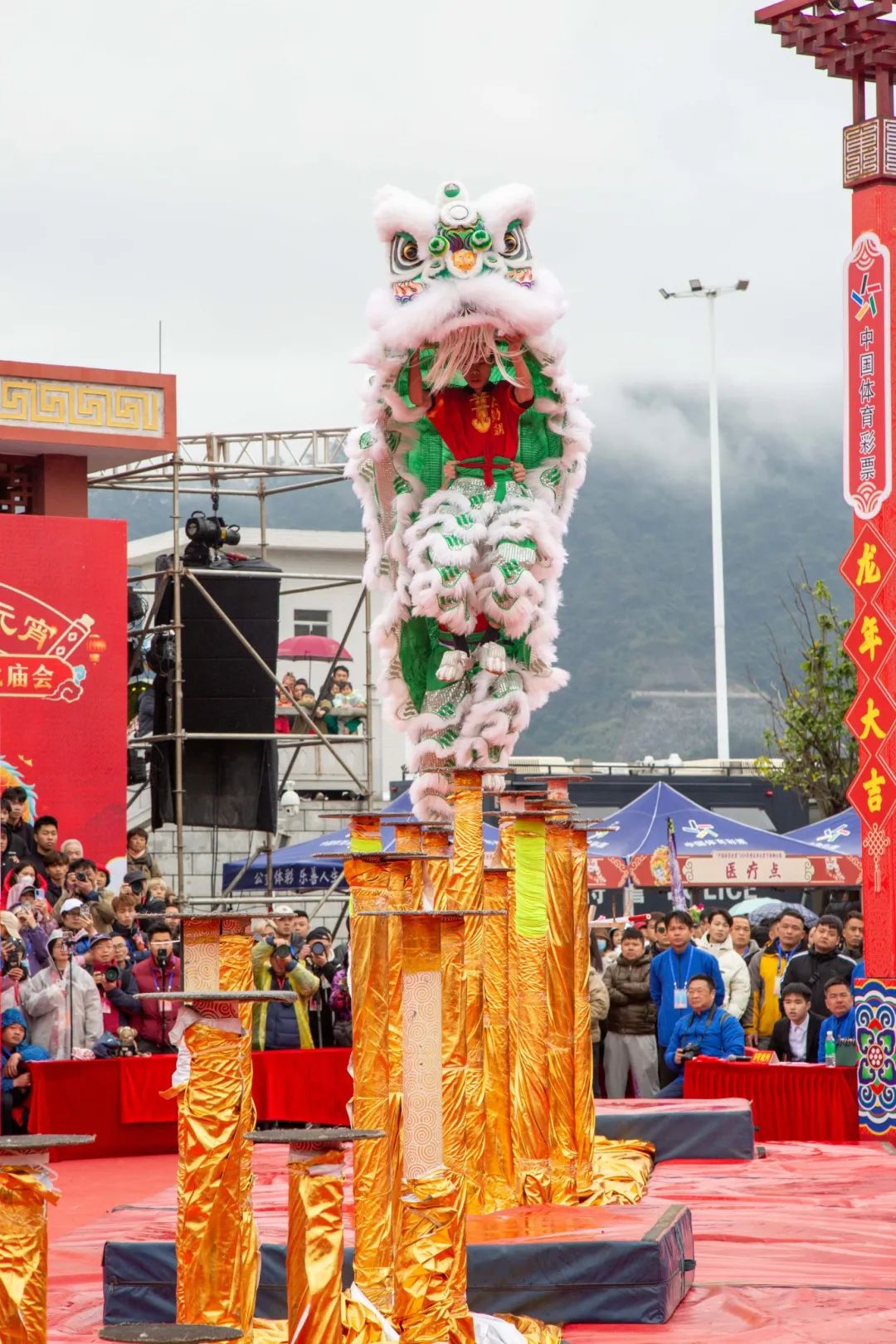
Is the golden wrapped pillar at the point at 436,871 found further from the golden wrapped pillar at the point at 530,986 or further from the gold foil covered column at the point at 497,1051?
the golden wrapped pillar at the point at 530,986

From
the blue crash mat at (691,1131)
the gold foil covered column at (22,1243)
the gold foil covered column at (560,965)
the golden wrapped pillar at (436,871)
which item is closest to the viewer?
the gold foil covered column at (22,1243)

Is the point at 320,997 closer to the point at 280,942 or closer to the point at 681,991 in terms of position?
the point at 280,942

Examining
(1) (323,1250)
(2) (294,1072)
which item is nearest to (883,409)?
(2) (294,1072)

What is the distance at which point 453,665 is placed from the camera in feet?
22.8

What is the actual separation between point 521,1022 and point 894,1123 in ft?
9.35

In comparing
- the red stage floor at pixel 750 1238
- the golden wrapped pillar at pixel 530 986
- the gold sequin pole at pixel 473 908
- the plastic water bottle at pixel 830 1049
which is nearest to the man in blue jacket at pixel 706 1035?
the plastic water bottle at pixel 830 1049

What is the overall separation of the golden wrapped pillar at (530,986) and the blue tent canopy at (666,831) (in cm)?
734

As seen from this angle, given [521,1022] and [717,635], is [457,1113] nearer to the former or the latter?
[521,1022]

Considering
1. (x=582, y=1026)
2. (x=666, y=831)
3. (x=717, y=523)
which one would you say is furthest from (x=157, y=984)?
(x=717, y=523)

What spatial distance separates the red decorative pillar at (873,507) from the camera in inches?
352

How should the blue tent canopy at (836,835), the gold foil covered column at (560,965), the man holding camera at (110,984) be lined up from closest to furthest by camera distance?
the gold foil covered column at (560,965) → the man holding camera at (110,984) → the blue tent canopy at (836,835)

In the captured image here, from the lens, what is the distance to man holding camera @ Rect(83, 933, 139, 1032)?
9.48 meters

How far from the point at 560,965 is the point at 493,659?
3.66ft

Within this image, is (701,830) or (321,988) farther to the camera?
(701,830)
